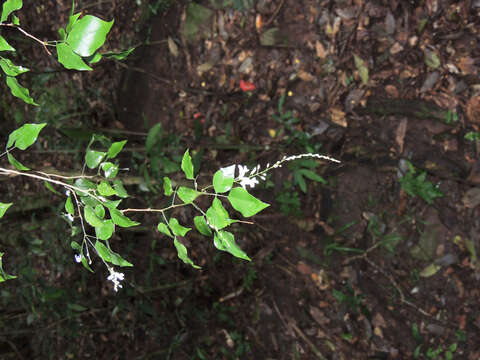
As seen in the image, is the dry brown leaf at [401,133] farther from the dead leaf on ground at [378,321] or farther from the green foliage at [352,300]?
the dead leaf on ground at [378,321]

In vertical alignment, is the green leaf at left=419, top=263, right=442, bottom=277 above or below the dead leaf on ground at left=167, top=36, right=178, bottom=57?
below

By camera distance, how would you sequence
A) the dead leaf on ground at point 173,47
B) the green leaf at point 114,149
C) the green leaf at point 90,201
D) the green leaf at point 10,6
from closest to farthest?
the green leaf at point 10,6 → the green leaf at point 90,201 → the green leaf at point 114,149 → the dead leaf on ground at point 173,47

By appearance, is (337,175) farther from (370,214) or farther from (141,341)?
(141,341)

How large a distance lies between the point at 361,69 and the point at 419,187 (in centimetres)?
86

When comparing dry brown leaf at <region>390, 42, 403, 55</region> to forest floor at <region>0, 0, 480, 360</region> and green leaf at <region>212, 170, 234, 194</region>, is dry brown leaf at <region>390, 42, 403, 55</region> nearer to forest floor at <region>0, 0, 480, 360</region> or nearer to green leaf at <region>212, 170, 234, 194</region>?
forest floor at <region>0, 0, 480, 360</region>

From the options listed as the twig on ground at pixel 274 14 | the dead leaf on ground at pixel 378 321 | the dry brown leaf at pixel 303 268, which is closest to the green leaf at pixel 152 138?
the twig on ground at pixel 274 14

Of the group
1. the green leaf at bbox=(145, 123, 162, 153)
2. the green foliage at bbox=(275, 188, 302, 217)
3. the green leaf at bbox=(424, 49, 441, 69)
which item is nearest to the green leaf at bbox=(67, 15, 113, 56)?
the green leaf at bbox=(145, 123, 162, 153)

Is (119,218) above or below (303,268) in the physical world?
above

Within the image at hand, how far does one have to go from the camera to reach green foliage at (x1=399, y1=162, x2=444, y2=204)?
2633 mm

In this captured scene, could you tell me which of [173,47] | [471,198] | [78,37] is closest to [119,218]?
[78,37]

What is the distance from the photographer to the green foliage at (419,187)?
263 centimetres

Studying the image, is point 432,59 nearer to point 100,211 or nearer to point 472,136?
point 472,136

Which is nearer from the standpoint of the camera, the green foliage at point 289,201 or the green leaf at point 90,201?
the green leaf at point 90,201

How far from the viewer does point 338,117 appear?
2814 mm
